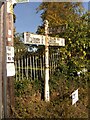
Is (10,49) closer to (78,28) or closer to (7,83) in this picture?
(7,83)

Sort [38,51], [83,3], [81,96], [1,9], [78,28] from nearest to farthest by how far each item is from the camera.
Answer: [1,9] < [81,96] < [38,51] < [78,28] < [83,3]

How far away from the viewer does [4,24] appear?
5023 mm

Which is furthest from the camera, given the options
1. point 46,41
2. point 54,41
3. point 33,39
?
point 54,41

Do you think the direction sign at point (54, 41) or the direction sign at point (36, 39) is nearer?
the direction sign at point (36, 39)

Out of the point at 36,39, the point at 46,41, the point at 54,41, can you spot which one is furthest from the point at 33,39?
the point at 54,41

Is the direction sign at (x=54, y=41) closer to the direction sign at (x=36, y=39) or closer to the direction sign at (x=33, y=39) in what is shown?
the direction sign at (x=36, y=39)

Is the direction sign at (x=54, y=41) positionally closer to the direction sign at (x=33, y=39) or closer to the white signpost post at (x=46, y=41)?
the white signpost post at (x=46, y=41)

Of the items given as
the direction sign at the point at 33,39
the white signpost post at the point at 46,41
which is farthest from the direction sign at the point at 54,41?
the direction sign at the point at 33,39

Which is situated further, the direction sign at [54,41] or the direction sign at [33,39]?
the direction sign at [54,41]

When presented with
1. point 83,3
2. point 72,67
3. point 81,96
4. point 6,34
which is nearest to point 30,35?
point 6,34

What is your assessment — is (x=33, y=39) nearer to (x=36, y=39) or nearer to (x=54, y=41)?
(x=36, y=39)

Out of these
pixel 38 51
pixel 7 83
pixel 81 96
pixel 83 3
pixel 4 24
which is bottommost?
pixel 81 96

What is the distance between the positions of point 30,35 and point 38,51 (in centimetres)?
160

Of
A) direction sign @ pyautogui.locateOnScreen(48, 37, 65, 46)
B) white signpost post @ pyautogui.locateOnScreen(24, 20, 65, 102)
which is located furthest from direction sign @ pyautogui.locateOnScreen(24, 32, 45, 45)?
direction sign @ pyautogui.locateOnScreen(48, 37, 65, 46)
